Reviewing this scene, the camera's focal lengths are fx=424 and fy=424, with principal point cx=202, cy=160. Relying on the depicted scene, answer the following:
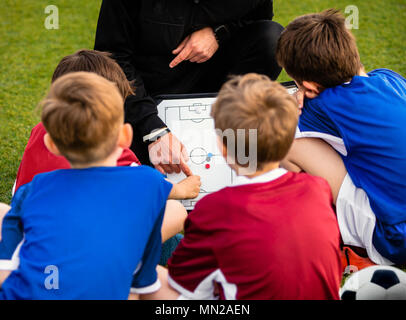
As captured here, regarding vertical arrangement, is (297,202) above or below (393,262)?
above

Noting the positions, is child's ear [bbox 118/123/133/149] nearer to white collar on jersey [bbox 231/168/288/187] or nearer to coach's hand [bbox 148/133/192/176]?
white collar on jersey [bbox 231/168/288/187]

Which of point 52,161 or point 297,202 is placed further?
point 52,161

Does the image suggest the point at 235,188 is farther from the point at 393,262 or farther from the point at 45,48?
the point at 45,48

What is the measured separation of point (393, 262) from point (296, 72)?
763 millimetres

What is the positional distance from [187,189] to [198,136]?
0.30 m

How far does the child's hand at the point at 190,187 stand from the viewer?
160 cm

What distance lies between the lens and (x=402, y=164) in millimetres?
1401

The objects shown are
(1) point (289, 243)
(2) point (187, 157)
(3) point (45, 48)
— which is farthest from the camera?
(3) point (45, 48)

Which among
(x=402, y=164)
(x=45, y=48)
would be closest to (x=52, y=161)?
(x=402, y=164)

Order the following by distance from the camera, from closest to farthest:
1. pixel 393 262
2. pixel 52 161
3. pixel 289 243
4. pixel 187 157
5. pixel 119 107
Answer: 1. pixel 289 243
2. pixel 119 107
3. pixel 52 161
4. pixel 393 262
5. pixel 187 157

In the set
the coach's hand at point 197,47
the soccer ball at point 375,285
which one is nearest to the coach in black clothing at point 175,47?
the coach's hand at point 197,47

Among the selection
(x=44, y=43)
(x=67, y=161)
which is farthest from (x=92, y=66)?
(x=44, y=43)

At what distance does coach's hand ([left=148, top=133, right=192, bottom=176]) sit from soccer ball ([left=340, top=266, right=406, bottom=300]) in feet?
2.58
